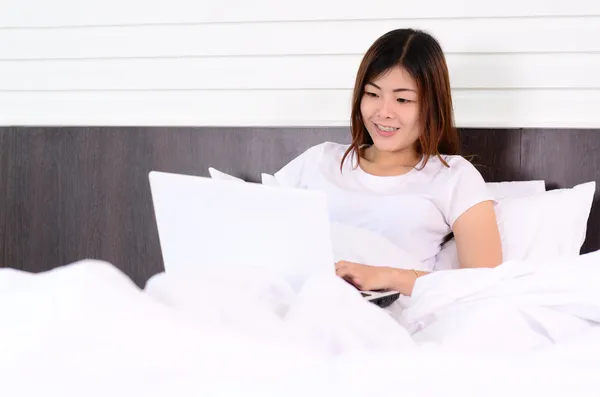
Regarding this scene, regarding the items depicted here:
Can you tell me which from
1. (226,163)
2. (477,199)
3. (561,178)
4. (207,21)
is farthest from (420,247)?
(207,21)

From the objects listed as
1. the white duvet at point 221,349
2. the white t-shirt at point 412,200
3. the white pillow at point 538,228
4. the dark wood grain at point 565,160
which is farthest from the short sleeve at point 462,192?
the white duvet at point 221,349

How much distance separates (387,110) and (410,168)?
0.61ft

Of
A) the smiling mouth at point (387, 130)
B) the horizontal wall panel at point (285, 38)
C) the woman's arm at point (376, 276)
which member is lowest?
the woman's arm at point (376, 276)

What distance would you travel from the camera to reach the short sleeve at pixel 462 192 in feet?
7.12

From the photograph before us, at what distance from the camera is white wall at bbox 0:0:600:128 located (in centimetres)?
247

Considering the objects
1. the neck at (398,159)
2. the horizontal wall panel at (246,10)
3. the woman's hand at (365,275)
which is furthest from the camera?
the horizontal wall panel at (246,10)

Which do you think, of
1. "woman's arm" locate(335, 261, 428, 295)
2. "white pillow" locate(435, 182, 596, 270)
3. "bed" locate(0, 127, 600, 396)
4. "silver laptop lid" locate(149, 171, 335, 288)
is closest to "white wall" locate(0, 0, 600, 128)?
"white pillow" locate(435, 182, 596, 270)

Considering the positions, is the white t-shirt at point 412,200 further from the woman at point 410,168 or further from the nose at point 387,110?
the nose at point 387,110

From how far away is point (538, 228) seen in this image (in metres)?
2.26

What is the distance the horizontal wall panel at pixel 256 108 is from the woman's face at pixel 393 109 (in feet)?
0.99

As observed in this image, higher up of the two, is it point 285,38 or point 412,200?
point 285,38

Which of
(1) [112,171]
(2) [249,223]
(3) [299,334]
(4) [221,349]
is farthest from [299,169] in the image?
(4) [221,349]

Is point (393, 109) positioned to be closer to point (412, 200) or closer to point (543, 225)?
point (412, 200)

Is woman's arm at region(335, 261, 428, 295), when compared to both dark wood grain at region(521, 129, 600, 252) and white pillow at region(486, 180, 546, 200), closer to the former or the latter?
white pillow at region(486, 180, 546, 200)
